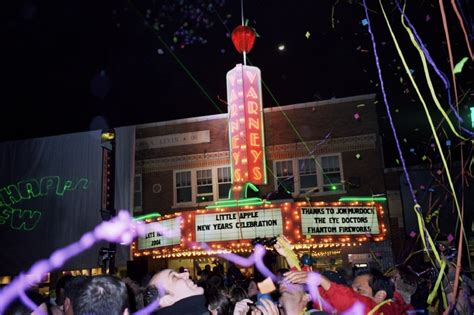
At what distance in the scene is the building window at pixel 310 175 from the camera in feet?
58.4

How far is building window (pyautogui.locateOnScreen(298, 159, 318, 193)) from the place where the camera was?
1803 cm

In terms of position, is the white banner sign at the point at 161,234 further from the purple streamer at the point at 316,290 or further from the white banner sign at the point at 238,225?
the purple streamer at the point at 316,290

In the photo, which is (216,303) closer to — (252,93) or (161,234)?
(161,234)

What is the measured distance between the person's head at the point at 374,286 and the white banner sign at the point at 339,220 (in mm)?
10006

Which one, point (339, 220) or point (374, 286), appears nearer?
point (374, 286)

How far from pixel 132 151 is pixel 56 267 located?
6.00 metres

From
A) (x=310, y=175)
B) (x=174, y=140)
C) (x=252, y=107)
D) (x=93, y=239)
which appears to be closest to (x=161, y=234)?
(x=93, y=239)

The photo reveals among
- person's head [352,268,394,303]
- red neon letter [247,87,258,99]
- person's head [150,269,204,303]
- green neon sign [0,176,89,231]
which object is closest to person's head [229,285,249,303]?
person's head [352,268,394,303]

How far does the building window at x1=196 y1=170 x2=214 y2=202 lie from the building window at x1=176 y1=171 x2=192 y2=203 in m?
0.41

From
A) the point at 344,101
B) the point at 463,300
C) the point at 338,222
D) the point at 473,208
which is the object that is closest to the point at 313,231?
the point at 338,222

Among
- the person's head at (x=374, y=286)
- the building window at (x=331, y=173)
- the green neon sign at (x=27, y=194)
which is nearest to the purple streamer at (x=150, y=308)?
the person's head at (x=374, y=286)

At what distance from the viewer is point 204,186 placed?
18.9 metres

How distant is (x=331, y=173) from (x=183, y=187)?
21.3 feet

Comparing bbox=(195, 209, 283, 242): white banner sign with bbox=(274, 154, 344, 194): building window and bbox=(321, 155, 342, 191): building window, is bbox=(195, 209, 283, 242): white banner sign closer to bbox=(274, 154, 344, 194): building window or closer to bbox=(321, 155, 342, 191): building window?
bbox=(274, 154, 344, 194): building window
